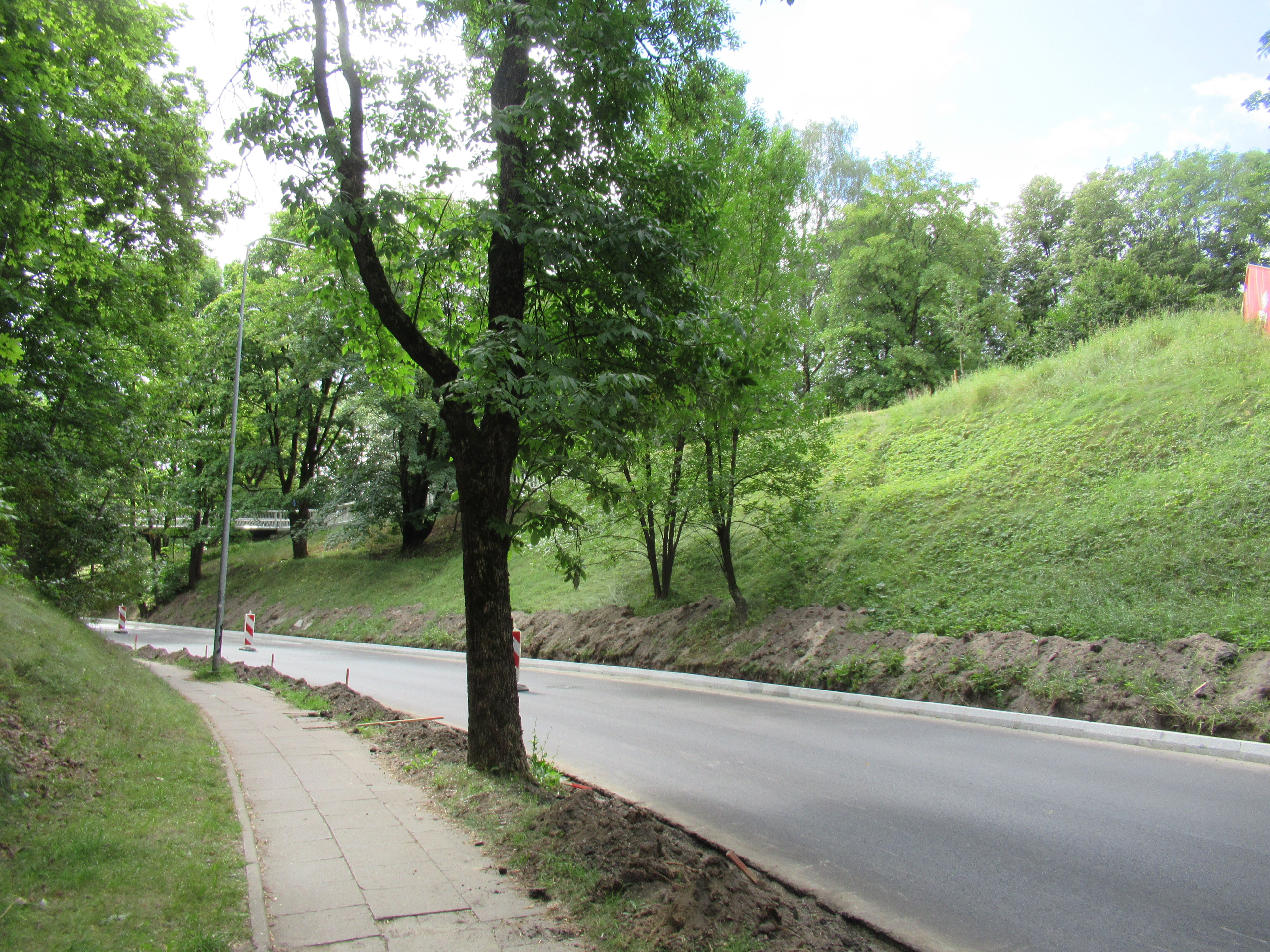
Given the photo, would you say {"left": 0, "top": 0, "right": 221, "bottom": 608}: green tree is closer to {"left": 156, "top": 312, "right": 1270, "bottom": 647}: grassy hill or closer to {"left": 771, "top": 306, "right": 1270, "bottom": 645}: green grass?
{"left": 156, "top": 312, "right": 1270, "bottom": 647}: grassy hill

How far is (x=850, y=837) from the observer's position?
5.75m

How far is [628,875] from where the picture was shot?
428cm

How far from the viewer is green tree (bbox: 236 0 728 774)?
20.8 feet

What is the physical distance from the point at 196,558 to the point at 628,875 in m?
40.4

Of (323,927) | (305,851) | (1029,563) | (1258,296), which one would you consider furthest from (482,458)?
(1258,296)

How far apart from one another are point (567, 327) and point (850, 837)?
495 cm

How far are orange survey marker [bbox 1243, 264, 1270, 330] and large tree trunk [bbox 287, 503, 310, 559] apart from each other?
103ft

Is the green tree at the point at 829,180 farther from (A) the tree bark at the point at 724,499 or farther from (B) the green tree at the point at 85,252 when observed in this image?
(B) the green tree at the point at 85,252

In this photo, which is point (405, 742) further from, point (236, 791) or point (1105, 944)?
point (1105, 944)

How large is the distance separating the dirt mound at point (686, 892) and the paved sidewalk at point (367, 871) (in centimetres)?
50

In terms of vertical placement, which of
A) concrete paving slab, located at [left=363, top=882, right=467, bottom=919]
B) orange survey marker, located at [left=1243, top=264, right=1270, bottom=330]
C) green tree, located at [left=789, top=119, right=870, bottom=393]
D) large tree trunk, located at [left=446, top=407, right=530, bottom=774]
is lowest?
concrete paving slab, located at [left=363, top=882, right=467, bottom=919]

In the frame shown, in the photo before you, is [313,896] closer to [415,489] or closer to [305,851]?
[305,851]

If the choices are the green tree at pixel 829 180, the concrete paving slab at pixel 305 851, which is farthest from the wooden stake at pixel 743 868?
the green tree at pixel 829 180

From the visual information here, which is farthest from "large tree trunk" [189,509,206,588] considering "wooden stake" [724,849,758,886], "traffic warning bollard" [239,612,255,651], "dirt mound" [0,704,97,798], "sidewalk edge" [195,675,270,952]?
"wooden stake" [724,849,758,886]
